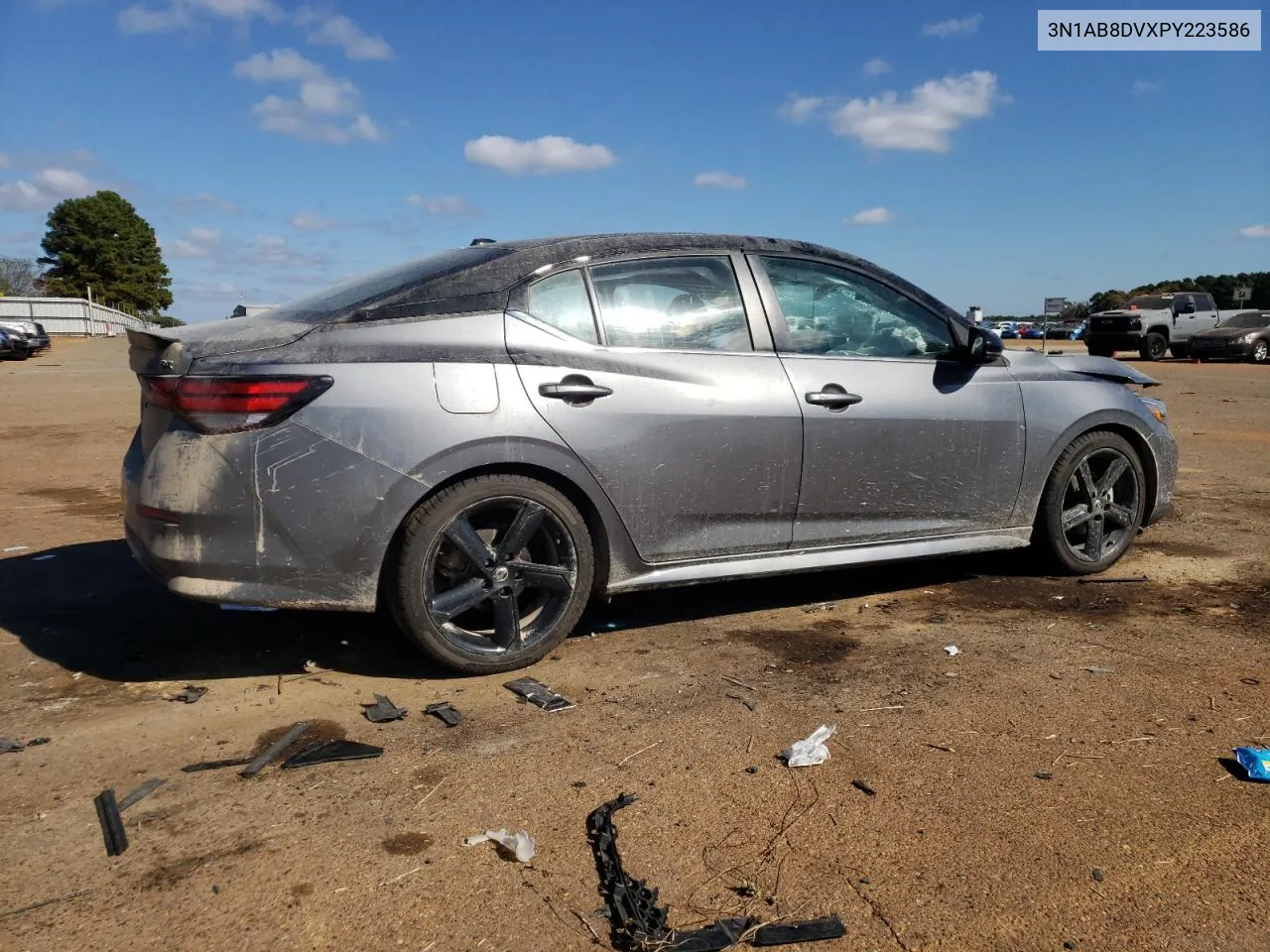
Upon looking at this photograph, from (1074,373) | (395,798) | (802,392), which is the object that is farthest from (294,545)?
(1074,373)

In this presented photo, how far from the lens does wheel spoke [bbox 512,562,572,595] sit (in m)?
3.93

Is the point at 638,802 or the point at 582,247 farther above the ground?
the point at 582,247

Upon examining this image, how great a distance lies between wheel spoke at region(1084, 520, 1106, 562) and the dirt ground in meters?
0.23

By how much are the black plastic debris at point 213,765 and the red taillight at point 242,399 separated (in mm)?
1094

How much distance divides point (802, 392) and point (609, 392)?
892 millimetres

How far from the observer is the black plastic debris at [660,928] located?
225cm

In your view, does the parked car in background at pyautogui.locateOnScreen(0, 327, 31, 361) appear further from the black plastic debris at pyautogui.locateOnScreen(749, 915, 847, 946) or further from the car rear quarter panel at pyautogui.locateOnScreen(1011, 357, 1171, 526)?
the black plastic debris at pyautogui.locateOnScreen(749, 915, 847, 946)

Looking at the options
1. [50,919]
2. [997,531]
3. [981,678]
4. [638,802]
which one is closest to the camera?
[50,919]

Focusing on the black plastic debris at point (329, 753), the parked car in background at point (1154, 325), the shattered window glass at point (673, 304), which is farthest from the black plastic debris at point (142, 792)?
the parked car in background at point (1154, 325)

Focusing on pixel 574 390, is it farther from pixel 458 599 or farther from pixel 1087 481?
pixel 1087 481

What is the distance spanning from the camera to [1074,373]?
205 inches

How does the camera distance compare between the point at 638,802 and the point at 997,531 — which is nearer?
the point at 638,802

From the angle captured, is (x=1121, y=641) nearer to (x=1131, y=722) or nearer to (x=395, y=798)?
(x=1131, y=722)

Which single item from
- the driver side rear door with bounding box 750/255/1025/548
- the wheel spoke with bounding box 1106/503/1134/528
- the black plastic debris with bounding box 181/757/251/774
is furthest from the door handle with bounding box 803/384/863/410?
the black plastic debris with bounding box 181/757/251/774
